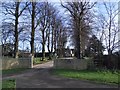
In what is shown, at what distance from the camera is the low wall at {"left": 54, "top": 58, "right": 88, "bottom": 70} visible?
105 feet

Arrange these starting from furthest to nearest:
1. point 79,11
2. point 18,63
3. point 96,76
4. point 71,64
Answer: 1. point 79,11
2. point 18,63
3. point 71,64
4. point 96,76

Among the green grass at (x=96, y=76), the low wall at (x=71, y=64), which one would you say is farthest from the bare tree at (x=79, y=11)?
the green grass at (x=96, y=76)

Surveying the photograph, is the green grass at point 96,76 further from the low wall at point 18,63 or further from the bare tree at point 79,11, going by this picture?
the bare tree at point 79,11

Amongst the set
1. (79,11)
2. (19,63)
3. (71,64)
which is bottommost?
(71,64)

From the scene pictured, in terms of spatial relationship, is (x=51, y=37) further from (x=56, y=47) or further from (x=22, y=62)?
(x=22, y=62)

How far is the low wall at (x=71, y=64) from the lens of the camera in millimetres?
31984

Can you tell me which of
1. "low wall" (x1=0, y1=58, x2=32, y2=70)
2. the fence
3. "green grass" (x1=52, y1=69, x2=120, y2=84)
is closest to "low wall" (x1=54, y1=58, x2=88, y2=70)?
the fence

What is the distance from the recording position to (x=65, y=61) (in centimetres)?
3347

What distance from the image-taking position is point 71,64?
108 ft

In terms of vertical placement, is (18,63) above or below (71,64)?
above

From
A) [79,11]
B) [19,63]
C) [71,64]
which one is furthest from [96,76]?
[79,11]

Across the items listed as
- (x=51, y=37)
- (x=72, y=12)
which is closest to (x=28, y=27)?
(x=72, y=12)

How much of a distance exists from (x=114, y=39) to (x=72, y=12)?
718 centimetres

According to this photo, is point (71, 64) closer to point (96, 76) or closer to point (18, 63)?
point (18, 63)
